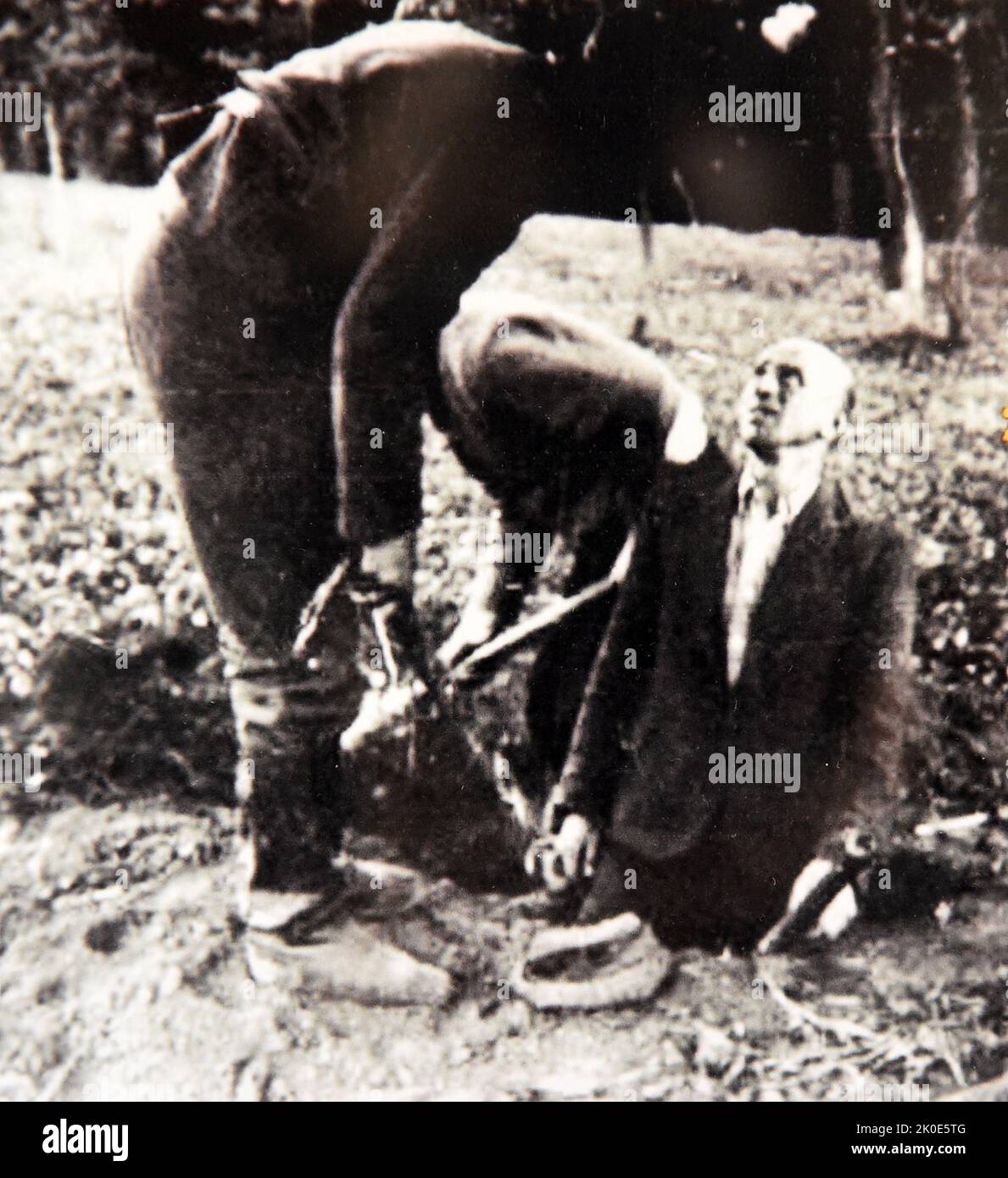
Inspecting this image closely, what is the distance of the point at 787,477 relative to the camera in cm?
278

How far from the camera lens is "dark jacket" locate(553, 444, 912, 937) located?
9.07 feet

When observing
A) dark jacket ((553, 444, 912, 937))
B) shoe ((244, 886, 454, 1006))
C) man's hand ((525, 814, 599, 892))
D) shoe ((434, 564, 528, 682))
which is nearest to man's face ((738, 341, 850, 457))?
dark jacket ((553, 444, 912, 937))

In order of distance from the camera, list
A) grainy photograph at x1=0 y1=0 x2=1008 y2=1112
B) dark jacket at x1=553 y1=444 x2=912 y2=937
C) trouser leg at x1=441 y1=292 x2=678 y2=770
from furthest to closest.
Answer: dark jacket at x1=553 y1=444 x2=912 y2=937 → trouser leg at x1=441 y1=292 x2=678 y2=770 → grainy photograph at x1=0 y1=0 x2=1008 y2=1112

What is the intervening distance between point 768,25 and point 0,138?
6.65ft

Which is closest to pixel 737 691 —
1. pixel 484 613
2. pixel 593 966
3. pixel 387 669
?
pixel 484 613

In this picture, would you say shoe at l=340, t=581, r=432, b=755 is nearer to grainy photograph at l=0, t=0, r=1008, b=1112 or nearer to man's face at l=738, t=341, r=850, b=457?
grainy photograph at l=0, t=0, r=1008, b=1112

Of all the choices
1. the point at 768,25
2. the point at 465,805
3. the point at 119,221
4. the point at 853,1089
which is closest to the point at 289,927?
the point at 465,805

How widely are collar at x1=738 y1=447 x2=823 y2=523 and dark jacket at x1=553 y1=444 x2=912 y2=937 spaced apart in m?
0.03

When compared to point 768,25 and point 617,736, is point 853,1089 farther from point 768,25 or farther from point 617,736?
point 768,25

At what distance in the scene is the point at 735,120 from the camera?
2619 mm

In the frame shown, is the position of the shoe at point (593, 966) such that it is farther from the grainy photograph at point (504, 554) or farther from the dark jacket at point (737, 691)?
the dark jacket at point (737, 691)

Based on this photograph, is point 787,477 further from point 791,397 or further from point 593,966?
point 593,966

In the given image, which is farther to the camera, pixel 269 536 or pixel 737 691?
pixel 737 691

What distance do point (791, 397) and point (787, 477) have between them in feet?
0.73
